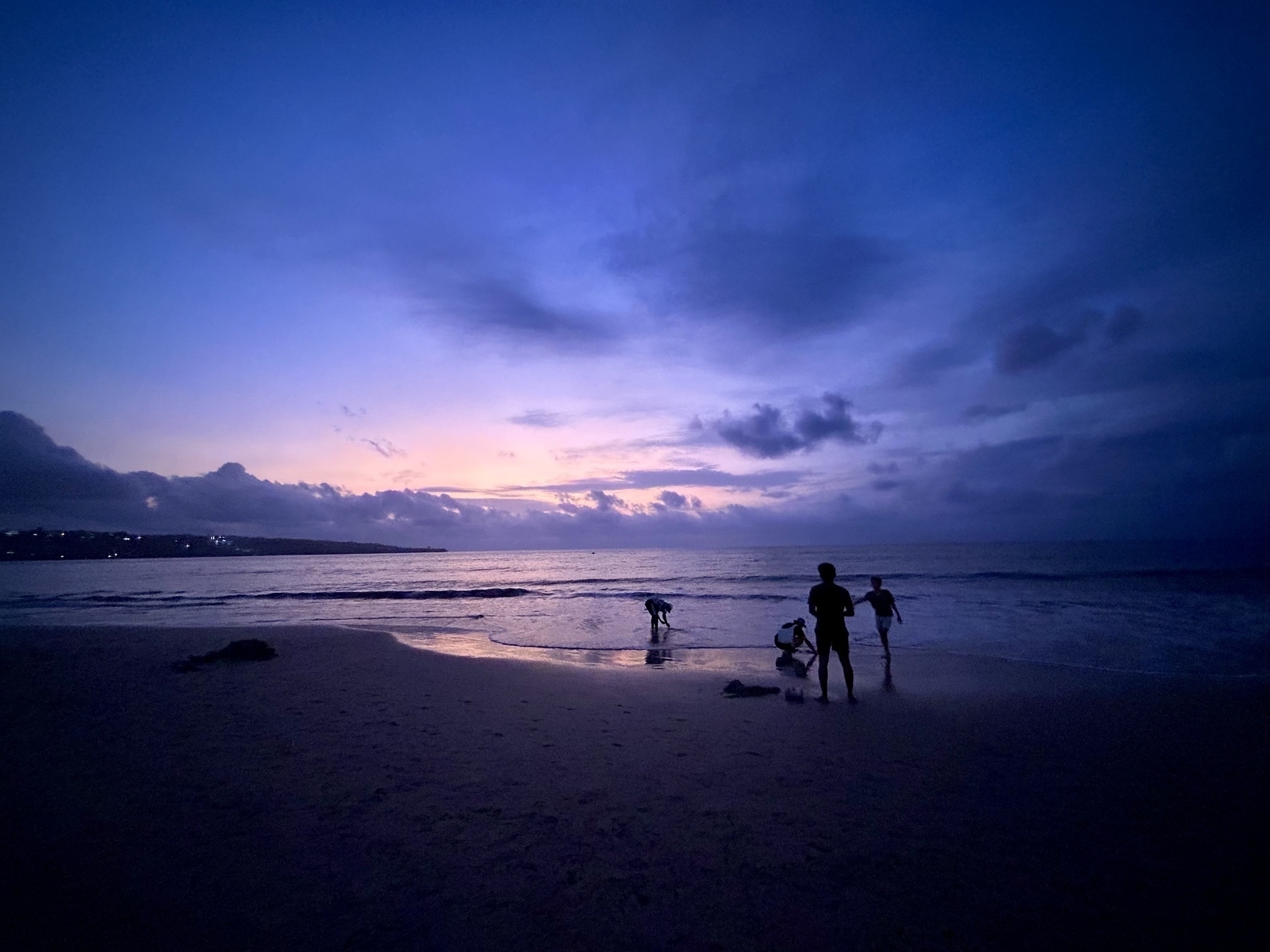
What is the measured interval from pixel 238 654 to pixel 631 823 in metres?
12.5

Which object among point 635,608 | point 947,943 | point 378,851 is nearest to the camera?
point 947,943

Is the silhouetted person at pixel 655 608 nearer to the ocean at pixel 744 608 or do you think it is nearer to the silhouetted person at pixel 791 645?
the ocean at pixel 744 608

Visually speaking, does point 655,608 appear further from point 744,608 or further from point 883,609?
point 744,608

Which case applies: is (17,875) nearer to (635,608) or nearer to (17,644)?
(17,644)

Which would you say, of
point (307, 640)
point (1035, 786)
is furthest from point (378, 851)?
point (307, 640)

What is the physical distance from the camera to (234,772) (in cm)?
639

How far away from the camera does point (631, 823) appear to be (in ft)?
17.2

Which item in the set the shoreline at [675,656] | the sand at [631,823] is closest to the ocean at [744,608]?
the shoreline at [675,656]

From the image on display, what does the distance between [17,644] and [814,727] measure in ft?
71.2

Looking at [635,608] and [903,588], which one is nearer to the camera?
[635,608]

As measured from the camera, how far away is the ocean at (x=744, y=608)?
16203mm

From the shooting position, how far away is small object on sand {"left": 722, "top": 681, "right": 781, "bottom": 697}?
404 inches

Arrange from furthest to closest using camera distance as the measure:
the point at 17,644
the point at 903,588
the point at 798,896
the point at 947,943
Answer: the point at 903,588
the point at 17,644
the point at 798,896
the point at 947,943

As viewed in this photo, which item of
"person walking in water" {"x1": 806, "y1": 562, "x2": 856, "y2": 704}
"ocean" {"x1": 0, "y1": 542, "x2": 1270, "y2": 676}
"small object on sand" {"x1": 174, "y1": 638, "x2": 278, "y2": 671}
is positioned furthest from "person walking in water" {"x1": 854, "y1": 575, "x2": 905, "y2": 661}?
"small object on sand" {"x1": 174, "y1": 638, "x2": 278, "y2": 671}
